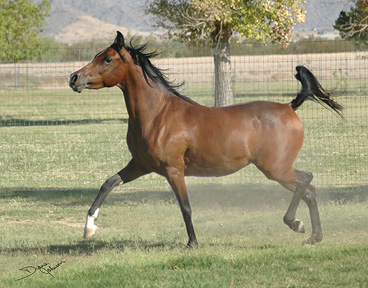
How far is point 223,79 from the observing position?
A: 57.0 feet

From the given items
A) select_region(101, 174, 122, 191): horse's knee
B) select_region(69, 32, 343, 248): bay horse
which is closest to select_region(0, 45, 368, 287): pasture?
select_region(69, 32, 343, 248): bay horse

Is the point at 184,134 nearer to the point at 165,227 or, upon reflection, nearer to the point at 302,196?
the point at 302,196

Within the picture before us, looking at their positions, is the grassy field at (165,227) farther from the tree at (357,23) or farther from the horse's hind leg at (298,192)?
the tree at (357,23)

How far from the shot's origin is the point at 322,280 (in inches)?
215

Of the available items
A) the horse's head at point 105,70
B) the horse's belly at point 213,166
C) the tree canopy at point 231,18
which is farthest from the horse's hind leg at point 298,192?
the tree canopy at point 231,18

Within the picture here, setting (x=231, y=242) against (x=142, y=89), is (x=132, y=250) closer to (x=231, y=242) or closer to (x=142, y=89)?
(x=231, y=242)

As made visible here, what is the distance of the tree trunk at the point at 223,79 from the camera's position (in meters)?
16.9

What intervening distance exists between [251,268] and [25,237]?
350 centimetres

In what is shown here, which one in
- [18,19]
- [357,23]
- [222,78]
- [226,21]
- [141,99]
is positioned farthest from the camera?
[18,19]

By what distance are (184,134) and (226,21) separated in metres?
11.1

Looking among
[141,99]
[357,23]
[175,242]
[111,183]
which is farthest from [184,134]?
[357,23]

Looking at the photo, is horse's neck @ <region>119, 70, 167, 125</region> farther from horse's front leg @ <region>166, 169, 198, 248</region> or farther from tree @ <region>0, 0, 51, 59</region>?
tree @ <region>0, 0, 51, 59</region>

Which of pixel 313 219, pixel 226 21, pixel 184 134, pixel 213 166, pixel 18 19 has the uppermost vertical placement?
pixel 18 19

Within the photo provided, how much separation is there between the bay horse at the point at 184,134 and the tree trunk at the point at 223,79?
31.1 feet
